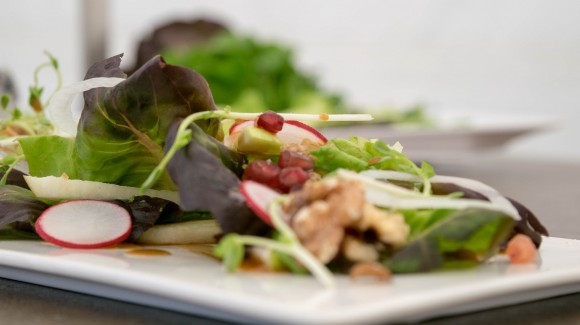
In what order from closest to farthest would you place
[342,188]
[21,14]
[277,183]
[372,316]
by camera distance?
[372,316]
[342,188]
[277,183]
[21,14]

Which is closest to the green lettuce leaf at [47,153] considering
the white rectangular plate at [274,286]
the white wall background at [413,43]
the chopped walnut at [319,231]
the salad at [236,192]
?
the salad at [236,192]

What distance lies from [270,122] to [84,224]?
0.32m

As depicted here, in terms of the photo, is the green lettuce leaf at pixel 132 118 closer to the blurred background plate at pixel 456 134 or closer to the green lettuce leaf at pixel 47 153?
the green lettuce leaf at pixel 47 153

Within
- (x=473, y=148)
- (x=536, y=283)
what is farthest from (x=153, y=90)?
(x=473, y=148)

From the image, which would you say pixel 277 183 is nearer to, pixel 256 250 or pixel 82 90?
pixel 256 250

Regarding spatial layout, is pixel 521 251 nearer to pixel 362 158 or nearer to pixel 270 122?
pixel 362 158

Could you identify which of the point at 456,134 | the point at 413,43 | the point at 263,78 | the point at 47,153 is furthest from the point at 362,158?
the point at 413,43

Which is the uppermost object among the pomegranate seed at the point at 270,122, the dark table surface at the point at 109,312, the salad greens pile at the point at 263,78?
the pomegranate seed at the point at 270,122

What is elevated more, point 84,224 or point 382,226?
point 382,226

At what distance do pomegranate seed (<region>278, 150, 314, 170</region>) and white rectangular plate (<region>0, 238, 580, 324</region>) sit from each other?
0.59ft

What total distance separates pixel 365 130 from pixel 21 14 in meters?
4.59

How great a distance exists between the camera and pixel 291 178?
3.77ft

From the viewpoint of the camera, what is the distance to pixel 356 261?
39.0 inches

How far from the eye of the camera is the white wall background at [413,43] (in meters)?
6.62
